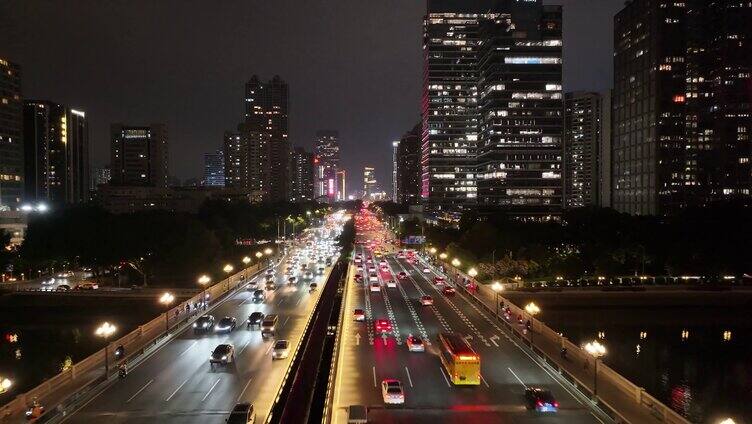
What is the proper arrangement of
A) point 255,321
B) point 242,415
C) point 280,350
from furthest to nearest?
point 255,321, point 280,350, point 242,415

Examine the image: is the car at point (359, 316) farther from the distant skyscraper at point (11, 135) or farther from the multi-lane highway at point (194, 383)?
the distant skyscraper at point (11, 135)

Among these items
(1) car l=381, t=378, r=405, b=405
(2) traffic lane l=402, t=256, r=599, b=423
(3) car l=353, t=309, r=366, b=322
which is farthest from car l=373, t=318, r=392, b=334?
(1) car l=381, t=378, r=405, b=405

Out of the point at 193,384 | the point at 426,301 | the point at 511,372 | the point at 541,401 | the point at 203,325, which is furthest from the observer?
the point at 426,301

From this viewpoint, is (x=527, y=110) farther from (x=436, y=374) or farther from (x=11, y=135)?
(x=436, y=374)

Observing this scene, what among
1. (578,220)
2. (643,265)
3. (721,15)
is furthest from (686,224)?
(721,15)

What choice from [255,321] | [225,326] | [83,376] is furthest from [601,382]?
[83,376]
